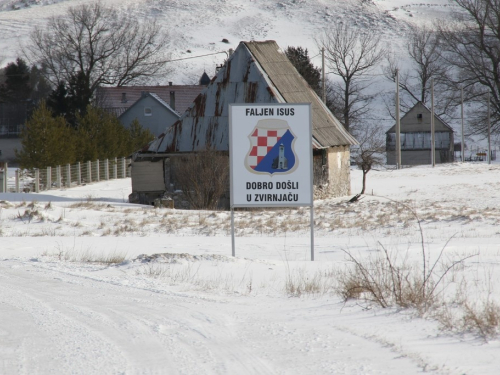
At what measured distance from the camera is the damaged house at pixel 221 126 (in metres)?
30.6

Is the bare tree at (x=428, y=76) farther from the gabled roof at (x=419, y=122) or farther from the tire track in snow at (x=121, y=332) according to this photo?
the tire track in snow at (x=121, y=332)

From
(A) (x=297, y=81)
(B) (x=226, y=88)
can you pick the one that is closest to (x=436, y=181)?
(A) (x=297, y=81)

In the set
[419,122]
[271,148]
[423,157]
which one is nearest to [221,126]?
[271,148]

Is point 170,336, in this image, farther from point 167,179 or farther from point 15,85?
point 15,85

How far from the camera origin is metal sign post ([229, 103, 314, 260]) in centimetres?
1195

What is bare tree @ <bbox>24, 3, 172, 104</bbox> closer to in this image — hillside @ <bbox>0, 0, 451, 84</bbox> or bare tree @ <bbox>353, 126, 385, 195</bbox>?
bare tree @ <bbox>353, 126, 385, 195</bbox>

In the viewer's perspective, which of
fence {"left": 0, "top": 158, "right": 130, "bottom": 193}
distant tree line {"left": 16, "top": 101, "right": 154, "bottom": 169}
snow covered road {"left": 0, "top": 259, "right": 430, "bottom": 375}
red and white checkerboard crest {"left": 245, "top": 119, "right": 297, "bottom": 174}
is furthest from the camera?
distant tree line {"left": 16, "top": 101, "right": 154, "bottom": 169}

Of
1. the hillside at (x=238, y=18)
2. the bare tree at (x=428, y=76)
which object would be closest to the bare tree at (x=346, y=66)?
the bare tree at (x=428, y=76)

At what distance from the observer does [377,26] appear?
514 feet

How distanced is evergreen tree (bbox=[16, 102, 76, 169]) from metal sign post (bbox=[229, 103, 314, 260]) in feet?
102

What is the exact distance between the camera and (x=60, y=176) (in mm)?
41500

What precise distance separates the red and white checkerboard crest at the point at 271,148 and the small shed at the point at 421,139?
68.9 m

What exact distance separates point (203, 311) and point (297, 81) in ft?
86.2

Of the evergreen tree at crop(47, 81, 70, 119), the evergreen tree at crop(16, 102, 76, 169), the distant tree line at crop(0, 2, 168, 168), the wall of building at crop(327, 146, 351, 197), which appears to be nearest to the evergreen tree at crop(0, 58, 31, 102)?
the distant tree line at crop(0, 2, 168, 168)
